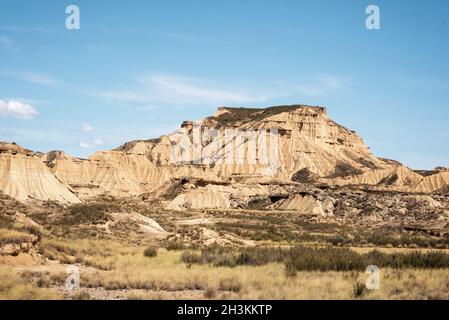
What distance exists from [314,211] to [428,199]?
21.2 metres

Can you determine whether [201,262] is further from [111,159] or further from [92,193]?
[111,159]

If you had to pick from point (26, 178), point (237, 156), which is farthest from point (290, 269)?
point (237, 156)

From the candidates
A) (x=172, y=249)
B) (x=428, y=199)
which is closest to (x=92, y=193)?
(x=428, y=199)

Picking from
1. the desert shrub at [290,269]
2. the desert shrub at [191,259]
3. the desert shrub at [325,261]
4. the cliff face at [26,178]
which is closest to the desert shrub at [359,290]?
the desert shrub at [290,269]

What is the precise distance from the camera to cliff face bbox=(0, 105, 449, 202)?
120m

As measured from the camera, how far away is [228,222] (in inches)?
2261

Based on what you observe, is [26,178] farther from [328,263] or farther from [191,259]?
[328,263]

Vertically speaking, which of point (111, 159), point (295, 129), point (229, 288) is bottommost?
point (229, 288)

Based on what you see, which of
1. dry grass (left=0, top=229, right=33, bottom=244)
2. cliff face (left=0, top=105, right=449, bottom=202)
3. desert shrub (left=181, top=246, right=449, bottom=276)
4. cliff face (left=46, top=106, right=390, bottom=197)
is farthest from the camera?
cliff face (left=46, top=106, right=390, bottom=197)

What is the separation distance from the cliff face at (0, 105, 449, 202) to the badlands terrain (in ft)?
1.54

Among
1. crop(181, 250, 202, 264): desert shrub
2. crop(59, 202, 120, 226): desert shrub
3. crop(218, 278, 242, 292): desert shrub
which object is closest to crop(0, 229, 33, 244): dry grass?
crop(181, 250, 202, 264): desert shrub

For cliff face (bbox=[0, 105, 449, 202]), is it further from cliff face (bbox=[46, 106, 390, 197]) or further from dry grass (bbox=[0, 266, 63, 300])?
dry grass (bbox=[0, 266, 63, 300])

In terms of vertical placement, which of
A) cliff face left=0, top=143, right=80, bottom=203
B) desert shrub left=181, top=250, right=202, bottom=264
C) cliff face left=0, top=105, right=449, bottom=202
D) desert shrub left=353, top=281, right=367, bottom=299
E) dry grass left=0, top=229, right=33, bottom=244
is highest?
cliff face left=0, top=105, right=449, bottom=202
